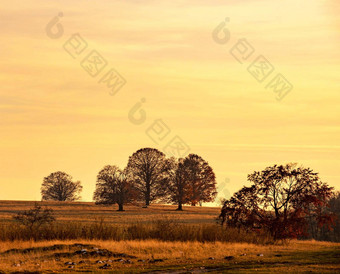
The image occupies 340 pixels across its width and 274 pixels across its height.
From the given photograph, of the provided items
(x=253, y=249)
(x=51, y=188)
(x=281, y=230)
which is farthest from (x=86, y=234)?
(x=51, y=188)

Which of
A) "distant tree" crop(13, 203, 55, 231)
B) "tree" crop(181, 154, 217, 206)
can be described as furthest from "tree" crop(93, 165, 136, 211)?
"distant tree" crop(13, 203, 55, 231)

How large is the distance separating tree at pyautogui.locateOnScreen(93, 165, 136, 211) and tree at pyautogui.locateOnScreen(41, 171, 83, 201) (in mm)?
22492

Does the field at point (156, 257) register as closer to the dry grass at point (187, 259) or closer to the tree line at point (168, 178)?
the dry grass at point (187, 259)

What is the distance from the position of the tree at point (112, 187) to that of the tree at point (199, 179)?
1257cm

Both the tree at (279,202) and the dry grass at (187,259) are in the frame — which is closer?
the dry grass at (187,259)

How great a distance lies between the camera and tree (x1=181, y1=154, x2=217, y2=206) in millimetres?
88062

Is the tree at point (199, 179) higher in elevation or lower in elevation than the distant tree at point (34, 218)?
higher

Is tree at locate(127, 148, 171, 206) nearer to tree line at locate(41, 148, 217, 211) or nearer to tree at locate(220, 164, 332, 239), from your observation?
tree line at locate(41, 148, 217, 211)

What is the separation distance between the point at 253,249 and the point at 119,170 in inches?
1932

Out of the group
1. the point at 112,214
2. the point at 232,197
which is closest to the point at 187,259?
the point at 232,197

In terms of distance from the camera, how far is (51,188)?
100938 mm

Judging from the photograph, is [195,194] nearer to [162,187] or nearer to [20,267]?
[162,187]

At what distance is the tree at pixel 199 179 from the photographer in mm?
88062

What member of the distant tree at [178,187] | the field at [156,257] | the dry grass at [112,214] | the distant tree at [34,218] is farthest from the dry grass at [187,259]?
the distant tree at [178,187]
